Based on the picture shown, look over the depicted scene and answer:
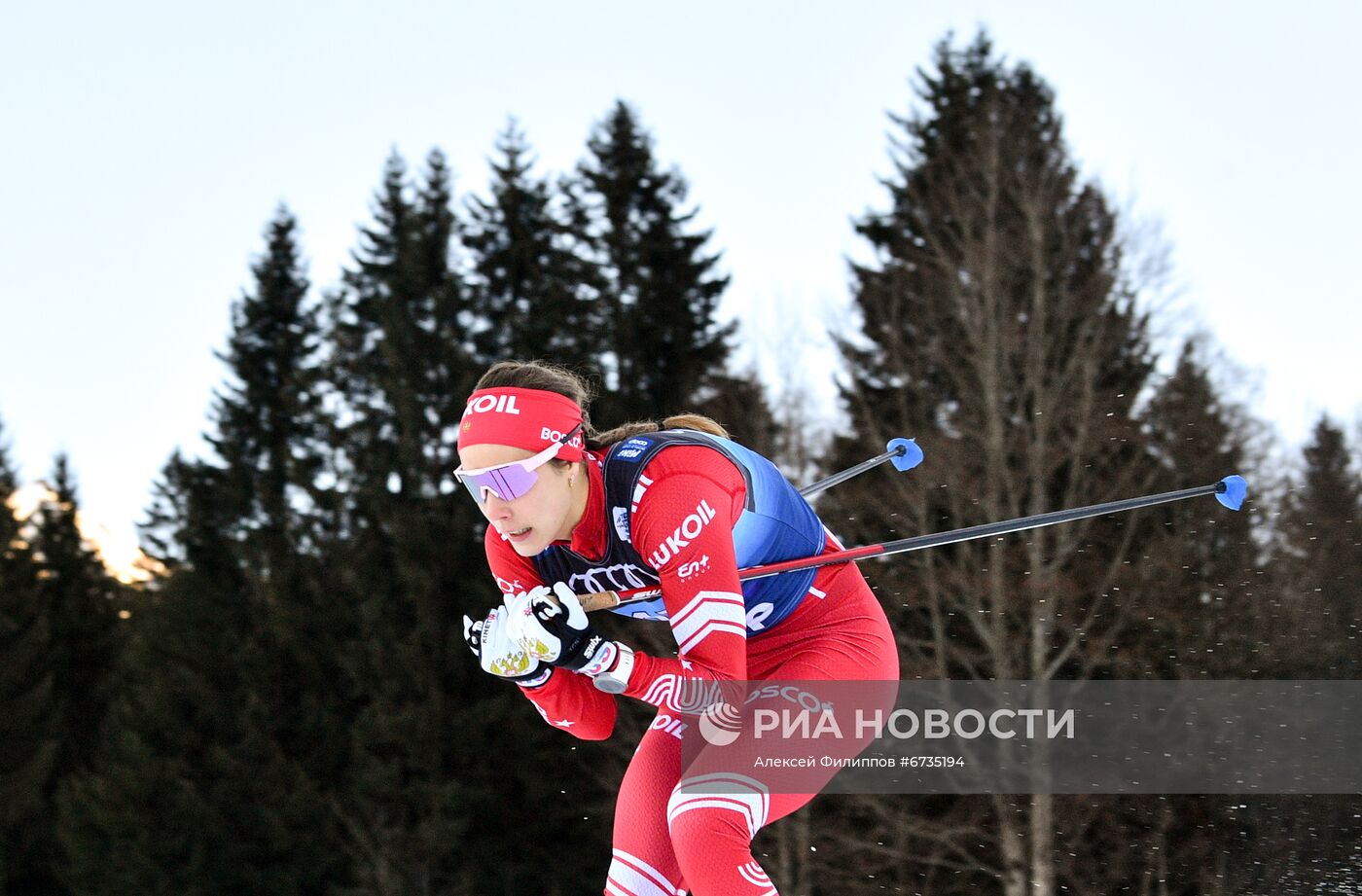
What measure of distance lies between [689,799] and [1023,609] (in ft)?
36.1

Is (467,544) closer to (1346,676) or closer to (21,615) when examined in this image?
(21,615)

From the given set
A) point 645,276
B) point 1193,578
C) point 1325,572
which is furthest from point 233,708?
point 1325,572

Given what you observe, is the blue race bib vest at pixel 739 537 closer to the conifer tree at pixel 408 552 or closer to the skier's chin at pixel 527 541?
the skier's chin at pixel 527 541

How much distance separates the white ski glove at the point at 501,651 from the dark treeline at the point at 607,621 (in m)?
5.43

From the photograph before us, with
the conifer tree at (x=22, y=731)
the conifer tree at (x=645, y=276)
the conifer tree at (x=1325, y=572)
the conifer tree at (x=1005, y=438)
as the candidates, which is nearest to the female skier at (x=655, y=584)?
the conifer tree at (x=1005, y=438)

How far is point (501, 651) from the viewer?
275 cm

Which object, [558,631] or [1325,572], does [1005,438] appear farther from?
[558,631]

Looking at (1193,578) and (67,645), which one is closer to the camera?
(1193,578)

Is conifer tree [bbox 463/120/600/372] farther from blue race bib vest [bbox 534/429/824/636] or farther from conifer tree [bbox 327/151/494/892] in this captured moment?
blue race bib vest [bbox 534/429/824/636]

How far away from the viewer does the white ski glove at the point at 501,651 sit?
8.96ft

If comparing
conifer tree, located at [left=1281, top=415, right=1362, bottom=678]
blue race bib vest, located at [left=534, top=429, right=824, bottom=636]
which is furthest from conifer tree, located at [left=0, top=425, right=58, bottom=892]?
blue race bib vest, located at [left=534, top=429, right=824, bottom=636]

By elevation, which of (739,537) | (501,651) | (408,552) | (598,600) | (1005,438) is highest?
(408,552)

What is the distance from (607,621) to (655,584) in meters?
14.3

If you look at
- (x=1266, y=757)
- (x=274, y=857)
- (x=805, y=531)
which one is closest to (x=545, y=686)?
(x=805, y=531)
